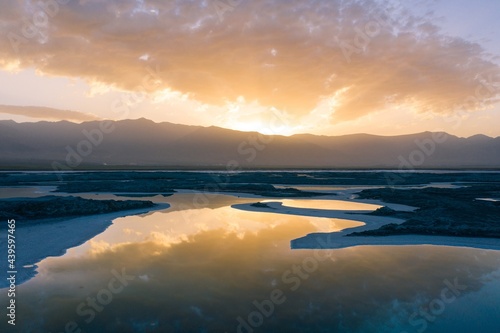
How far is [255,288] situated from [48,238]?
11329 mm

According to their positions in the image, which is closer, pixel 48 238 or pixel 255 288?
pixel 255 288

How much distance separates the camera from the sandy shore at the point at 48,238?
11359 mm

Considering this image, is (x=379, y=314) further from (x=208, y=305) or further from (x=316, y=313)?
(x=208, y=305)

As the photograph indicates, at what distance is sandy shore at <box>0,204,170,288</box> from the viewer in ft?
37.3

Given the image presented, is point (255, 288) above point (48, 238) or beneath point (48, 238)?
beneath

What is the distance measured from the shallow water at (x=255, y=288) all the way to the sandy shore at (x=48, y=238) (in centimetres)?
56

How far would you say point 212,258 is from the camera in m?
12.4

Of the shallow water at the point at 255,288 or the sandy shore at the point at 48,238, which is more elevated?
the sandy shore at the point at 48,238

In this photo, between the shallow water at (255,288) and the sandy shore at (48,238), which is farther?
the sandy shore at (48,238)

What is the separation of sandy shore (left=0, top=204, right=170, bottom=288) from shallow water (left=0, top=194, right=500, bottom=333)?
565 millimetres

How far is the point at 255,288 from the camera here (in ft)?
31.3

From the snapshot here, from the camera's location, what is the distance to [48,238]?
15.3 meters

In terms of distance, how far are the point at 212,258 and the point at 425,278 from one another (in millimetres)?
7418

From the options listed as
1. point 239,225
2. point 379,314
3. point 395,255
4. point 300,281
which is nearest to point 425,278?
point 395,255
